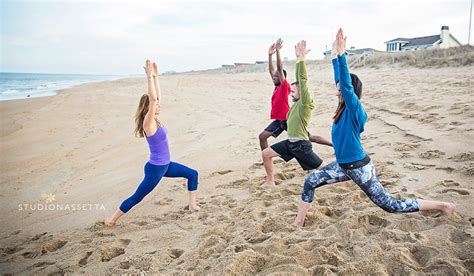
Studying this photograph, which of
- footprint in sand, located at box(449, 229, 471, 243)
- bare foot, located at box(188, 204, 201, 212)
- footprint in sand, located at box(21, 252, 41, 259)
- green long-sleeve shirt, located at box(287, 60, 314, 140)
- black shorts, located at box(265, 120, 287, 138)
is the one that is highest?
green long-sleeve shirt, located at box(287, 60, 314, 140)

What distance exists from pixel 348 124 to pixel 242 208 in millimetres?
1779

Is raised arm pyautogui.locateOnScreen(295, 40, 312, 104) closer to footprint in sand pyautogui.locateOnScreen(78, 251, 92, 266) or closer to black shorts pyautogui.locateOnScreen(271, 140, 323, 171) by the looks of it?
black shorts pyautogui.locateOnScreen(271, 140, 323, 171)

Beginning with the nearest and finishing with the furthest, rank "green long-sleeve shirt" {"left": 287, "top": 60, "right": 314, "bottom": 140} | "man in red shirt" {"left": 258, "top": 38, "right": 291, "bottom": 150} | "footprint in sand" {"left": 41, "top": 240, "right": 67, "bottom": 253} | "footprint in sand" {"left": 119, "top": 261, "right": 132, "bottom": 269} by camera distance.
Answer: "footprint in sand" {"left": 119, "top": 261, "right": 132, "bottom": 269}, "footprint in sand" {"left": 41, "top": 240, "right": 67, "bottom": 253}, "green long-sleeve shirt" {"left": 287, "top": 60, "right": 314, "bottom": 140}, "man in red shirt" {"left": 258, "top": 38, "right": 291, "bottom": 150}

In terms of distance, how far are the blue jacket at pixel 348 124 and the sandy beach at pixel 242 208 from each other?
730 mm

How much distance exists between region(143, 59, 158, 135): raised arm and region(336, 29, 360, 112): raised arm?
1.94 meters

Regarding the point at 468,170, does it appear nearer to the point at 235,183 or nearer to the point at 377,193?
the point at 377,193

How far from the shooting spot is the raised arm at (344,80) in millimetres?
3041

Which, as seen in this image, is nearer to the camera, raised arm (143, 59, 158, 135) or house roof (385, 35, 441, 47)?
raised arm (143, 59, 158, 135)

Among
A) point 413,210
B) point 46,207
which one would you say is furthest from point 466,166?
point 46,207

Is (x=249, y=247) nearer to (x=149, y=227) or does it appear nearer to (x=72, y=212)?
(x=149, y=227)

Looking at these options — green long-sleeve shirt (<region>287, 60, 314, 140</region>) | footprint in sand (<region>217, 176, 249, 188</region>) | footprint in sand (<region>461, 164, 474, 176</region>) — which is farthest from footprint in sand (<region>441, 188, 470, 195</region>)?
footprint in sand (<region>217, 176, 249, 188</region>)

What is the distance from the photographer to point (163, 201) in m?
4.96

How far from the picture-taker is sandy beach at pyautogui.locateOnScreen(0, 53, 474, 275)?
303 centimetres

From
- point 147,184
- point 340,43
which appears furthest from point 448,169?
point 147,184
